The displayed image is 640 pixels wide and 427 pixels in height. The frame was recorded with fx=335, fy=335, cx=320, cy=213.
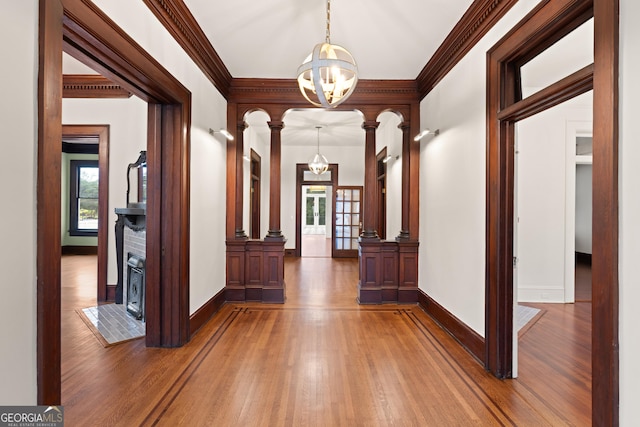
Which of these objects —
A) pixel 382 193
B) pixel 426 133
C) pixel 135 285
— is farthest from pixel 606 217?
pixel 382 193

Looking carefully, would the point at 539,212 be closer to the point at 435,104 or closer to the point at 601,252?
the point at 435,104

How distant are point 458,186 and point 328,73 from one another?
1882 mm

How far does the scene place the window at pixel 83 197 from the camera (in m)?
9.03

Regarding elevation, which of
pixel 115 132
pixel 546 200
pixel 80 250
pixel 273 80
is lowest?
pixel 80 250

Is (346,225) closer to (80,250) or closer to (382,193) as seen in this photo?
(382,193)

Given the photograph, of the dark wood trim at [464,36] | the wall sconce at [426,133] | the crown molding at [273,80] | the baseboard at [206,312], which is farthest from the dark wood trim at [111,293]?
the dark wood trim at [464,36]

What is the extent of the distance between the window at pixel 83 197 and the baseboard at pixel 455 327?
29.2ft

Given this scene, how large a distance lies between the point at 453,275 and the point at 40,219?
3418mm

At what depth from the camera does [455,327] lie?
3383mm

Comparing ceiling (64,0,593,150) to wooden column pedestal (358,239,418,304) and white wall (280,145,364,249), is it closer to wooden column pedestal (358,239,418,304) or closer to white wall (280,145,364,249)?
wooden column pedestal (358,239,418,304)

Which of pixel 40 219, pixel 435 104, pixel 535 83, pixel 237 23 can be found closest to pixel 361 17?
pixel 237 23

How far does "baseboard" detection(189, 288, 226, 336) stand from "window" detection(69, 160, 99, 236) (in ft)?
22.0

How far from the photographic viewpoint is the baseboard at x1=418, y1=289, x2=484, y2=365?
2936 mm

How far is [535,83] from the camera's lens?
3486mm
